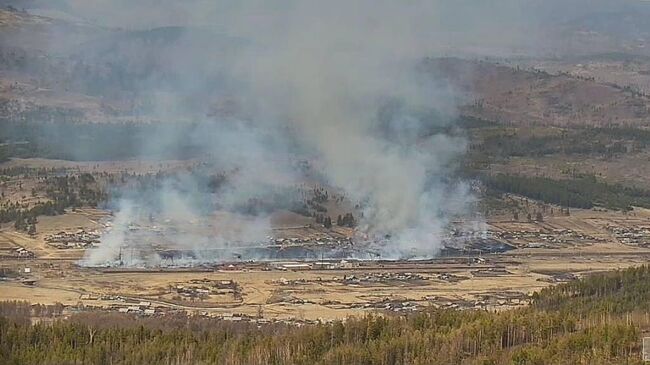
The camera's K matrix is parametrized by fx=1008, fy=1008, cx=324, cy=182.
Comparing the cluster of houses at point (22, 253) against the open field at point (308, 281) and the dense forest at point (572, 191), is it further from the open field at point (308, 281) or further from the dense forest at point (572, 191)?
the dense forest at point (572, 191)

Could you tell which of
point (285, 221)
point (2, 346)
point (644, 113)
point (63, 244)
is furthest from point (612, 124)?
point (2, 346)

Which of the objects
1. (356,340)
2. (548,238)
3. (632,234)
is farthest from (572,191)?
(356,340)

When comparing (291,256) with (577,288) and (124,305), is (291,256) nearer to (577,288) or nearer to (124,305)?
(124,305)

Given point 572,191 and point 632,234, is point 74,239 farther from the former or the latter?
point 572,191

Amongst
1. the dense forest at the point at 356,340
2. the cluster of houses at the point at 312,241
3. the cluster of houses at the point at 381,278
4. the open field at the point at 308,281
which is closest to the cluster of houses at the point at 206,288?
the open field at the point at 308,281

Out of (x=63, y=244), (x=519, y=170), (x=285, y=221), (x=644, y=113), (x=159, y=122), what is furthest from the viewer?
(x=644, y=113)

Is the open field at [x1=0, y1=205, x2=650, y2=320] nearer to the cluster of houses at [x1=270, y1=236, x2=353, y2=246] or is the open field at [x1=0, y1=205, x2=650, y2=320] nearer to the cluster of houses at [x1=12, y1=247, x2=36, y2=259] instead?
the cluster of houses at [x1=12, y1=247, x2=36, y2=259]

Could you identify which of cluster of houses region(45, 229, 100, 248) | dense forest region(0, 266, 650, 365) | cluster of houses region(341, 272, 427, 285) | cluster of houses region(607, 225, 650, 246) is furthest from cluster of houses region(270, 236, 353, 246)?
dense forest region(0, 266, 650, 365)
